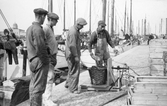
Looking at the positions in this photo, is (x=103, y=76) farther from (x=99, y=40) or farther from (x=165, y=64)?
(x=165, y=64)

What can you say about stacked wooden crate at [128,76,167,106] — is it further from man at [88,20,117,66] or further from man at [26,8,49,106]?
man at [88,20,117,66]

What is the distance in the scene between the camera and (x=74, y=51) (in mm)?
6230

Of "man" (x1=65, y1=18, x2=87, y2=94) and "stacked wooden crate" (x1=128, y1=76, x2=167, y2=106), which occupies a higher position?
"man" (x1=65, y1=18, x2=87, y2=94)

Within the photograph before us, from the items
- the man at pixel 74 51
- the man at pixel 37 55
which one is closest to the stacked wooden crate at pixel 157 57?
the man at pixel 74 51

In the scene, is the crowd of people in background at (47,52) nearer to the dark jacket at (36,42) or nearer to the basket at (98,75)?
the dark jacket at (36,42)

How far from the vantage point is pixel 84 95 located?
247 inches

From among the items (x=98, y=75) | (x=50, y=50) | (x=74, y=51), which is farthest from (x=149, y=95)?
(x=98, y=75)

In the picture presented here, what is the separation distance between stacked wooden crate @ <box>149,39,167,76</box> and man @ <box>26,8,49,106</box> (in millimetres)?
4994

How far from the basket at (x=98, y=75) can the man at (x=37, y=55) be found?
2508 mm

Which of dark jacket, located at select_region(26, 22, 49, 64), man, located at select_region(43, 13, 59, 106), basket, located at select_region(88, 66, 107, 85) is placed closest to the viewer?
dark jacket, located at select_region(26, 22, 49, 64)

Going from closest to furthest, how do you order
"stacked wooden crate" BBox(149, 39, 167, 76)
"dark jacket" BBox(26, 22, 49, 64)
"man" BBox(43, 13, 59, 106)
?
"dark jacket" BBox(26, 22, 49, 64), "man" BBox(43, 13, 59, 106), "stacked wooden crate" BBox(149, 39, 167, 76)

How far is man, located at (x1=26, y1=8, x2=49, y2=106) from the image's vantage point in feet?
13.6

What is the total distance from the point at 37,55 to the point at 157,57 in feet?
17.8

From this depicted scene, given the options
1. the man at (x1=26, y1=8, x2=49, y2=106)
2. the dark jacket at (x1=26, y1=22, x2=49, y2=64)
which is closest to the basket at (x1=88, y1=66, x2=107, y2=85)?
the man at (x1=26, y1=8, x2=49, y2=106)
